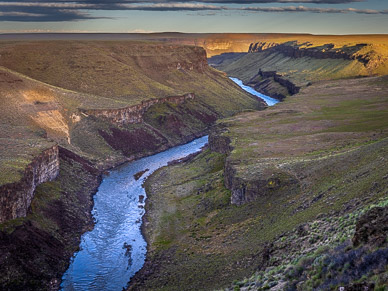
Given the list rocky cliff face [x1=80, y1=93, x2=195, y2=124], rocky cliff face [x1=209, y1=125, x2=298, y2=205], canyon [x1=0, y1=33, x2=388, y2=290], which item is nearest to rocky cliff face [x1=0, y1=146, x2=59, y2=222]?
canyon [x1=0, y1=33, x2=388, y2=290]

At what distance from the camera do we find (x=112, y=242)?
2162 inches

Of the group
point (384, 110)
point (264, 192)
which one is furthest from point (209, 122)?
point (264, 192)

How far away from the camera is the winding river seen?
46719 millimetres

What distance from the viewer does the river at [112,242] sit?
1838 inches

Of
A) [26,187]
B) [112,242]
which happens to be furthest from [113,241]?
[26,187]

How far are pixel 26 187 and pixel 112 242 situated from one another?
11.4m

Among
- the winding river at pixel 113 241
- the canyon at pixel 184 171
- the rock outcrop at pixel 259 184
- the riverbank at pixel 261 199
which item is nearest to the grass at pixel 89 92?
the canyon at pixel 184 171

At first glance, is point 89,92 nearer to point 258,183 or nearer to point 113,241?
point 113,241

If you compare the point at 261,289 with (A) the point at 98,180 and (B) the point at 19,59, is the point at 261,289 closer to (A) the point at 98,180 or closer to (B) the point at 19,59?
(A) the point at 98,180

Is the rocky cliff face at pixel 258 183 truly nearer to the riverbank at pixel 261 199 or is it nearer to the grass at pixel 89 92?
the riverbank at pixel 261 199

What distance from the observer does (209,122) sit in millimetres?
139250

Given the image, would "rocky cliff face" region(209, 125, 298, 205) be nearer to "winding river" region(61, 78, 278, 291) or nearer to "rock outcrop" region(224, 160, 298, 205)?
"rock outcrop" region(224, 160, 298, 205)

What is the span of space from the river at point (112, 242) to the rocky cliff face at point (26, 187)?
7.58m

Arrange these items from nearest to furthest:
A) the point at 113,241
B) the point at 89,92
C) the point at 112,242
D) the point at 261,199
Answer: the point at 261,199 → the point at 112,242 → the point at 113,241 → the point at 89,92
